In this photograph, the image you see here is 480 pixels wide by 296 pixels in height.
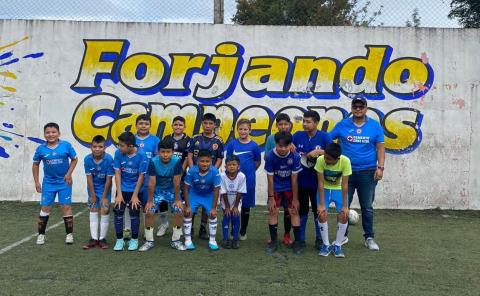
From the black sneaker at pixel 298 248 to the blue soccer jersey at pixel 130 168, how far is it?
1.94 metres

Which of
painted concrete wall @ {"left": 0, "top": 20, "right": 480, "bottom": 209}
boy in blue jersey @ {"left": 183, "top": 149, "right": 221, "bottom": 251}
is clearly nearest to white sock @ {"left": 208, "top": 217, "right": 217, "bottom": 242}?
boy in blue jersey @ {"left": 183, "top": 149, "right": 221, "bottom": 251}

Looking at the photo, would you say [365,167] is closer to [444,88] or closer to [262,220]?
[262,220]

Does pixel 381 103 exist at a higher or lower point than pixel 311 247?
higher

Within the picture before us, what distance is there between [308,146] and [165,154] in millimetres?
1697

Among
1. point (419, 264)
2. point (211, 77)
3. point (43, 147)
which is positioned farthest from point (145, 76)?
point (419, 264)

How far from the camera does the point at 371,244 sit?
5.39m

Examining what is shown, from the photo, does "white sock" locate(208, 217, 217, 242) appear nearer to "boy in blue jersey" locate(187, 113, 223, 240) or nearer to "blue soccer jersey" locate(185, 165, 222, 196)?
"blue soccer jersey" locate(185, 165, 222, 196)

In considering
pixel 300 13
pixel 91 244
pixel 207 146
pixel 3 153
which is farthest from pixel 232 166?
pixel 300 13

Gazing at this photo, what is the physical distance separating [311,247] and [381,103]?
13.5 ft

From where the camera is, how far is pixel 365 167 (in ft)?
17.7

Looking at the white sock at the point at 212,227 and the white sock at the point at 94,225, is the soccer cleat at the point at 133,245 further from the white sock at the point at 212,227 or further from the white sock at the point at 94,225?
the white sock at the point at 212,227

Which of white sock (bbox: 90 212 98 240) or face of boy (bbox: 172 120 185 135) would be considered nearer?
white sock (bbox: 90 212 98 240)

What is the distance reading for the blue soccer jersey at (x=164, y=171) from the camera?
5.29 m

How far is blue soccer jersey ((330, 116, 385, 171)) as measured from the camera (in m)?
5.39
